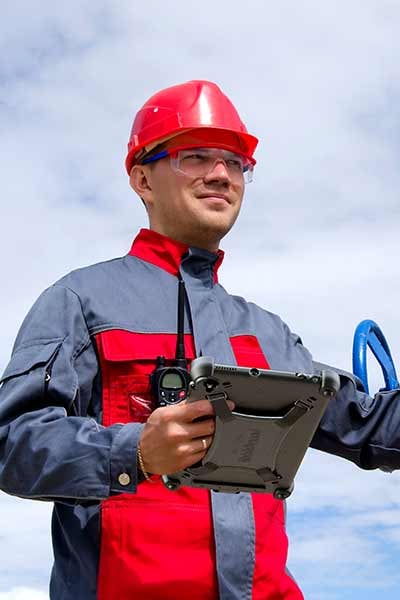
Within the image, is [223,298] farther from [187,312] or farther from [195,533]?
[195,533]

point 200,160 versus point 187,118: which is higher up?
point 187,118

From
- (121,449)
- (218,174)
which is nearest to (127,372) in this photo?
(121,449)

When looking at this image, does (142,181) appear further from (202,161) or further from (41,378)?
(41,378)

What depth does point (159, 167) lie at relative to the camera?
191 inches

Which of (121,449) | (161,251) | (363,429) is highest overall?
(161,251)

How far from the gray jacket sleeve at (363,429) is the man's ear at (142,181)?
125 cm

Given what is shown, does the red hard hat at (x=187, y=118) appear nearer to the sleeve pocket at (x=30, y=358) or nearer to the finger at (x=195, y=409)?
the sleeve pocket at (x=30, y=358)

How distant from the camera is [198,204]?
185 inches

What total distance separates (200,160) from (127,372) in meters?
1.10

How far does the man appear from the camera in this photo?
372cm

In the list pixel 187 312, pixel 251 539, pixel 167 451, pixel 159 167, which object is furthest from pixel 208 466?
pixel 159 167

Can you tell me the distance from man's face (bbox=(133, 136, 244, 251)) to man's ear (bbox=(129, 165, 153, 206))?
5.3 inches

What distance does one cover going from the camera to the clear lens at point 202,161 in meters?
4.74

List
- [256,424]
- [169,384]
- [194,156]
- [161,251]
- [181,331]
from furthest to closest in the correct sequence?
[194,156] → [161,251] → [181,331] → [169,384] → [256,424]
